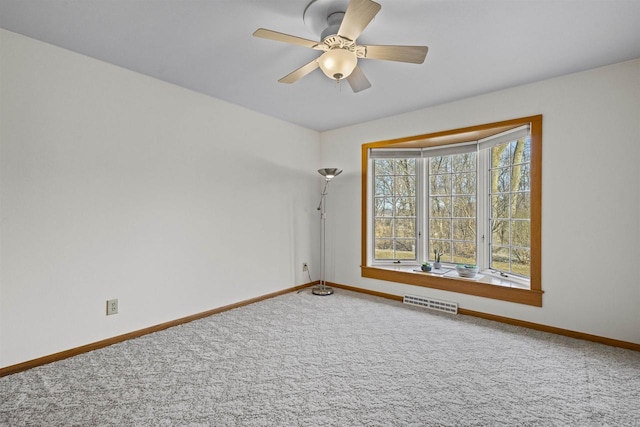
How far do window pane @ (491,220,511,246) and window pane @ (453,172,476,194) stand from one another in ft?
1.57

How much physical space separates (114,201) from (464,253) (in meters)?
3.80

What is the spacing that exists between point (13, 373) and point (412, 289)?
12.1 ft

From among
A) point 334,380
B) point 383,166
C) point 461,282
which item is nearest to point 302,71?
point 334,380

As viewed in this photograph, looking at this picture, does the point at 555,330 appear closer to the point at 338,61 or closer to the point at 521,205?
the point at 521,205

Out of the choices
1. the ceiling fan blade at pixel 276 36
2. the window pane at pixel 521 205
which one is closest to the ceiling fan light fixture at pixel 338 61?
the ceiling fan blade at pixel 276 36

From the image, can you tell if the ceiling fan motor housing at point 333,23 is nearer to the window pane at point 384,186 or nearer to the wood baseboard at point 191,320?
the window pane at point 384,186

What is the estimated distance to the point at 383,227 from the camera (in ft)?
14.1

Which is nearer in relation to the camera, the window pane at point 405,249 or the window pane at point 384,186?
the window pane at point 405,249

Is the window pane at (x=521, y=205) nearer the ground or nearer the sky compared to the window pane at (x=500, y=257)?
nearer the sky

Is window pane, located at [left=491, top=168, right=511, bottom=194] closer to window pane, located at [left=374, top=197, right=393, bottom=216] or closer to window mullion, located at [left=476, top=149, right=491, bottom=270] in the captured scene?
window mullion, located at [left=476, top=149, right=491, bottom=270]

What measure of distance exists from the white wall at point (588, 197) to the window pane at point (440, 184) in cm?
95

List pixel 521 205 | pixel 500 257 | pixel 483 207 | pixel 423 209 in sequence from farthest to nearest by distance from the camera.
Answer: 1. pixel 423 209
2. pixel 483 207
3. pixel 500 257
4. pixel 521 205

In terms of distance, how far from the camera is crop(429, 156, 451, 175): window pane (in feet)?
13.0

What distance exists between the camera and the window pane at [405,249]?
13.7 ft
